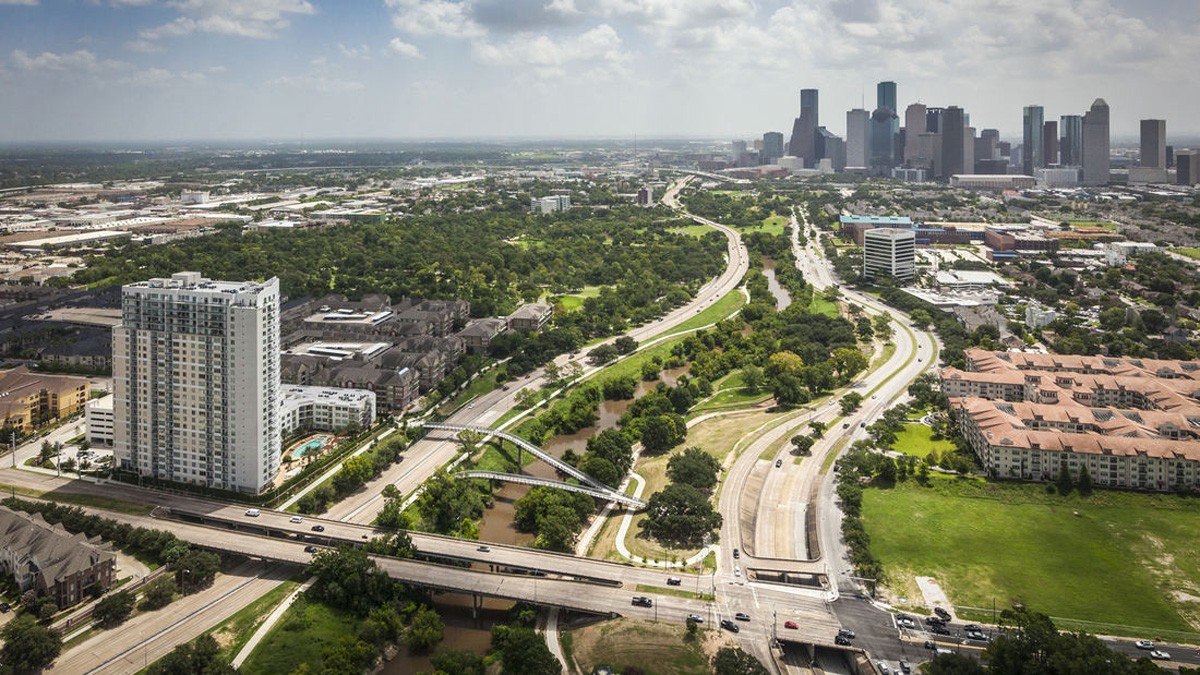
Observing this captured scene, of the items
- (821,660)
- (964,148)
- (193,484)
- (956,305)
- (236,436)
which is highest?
(964,148)

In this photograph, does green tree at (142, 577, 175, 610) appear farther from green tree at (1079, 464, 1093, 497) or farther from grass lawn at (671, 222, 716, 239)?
grass lawn at (671, 222, 716, 239)

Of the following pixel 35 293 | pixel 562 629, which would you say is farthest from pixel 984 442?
pixel 35 293

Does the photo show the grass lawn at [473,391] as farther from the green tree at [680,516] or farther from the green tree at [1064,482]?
the green tree at [1064,482]

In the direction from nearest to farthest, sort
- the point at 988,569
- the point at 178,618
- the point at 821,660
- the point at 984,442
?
the point at 821,660, the point at 178,618, the point at 988,569, the point at 984,442

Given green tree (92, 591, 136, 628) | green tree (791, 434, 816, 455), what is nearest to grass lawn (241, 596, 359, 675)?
green tree (92, 591, 136, 628)

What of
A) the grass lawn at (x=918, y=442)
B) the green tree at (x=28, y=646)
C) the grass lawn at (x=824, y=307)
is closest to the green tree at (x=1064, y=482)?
the grass lawn at (x=918, y=442)

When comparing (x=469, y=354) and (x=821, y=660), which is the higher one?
(x=469, y=354)

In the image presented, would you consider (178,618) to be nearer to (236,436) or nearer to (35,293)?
(236,436)
